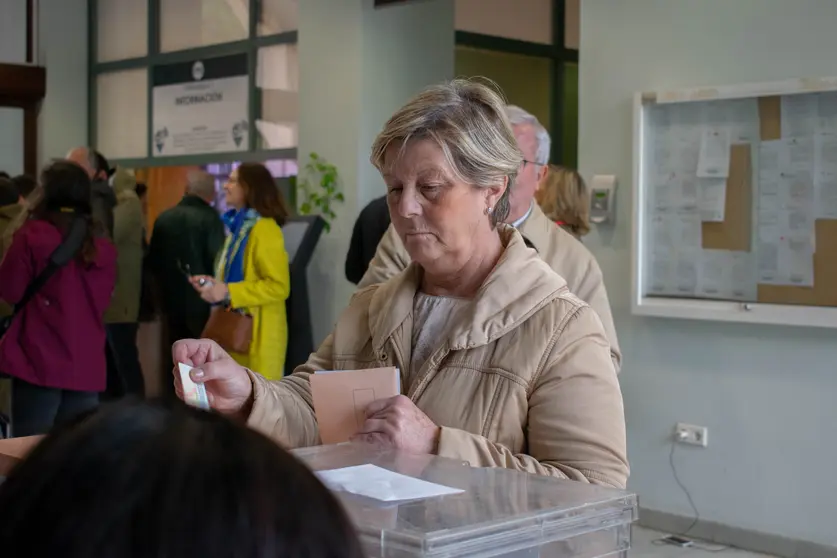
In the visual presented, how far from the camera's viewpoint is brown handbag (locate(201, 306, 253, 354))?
5.77 metres

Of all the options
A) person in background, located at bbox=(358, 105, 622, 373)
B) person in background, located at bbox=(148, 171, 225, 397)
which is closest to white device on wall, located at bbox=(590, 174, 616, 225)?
person in background, located at bbox=(358, 105, 622, 373)

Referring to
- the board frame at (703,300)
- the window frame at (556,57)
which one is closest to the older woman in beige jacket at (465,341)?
the board frame at (703,300)

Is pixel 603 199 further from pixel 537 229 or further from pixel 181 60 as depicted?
pixel 181 60

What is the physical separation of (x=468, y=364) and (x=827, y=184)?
3069 millimetres

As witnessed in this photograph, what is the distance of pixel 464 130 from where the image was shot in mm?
2031

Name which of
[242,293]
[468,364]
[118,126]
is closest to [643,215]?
[242,293]

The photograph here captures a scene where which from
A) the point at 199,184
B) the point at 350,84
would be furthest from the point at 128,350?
the point at 350,84

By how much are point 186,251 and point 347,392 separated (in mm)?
5230

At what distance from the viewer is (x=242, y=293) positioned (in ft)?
18.9

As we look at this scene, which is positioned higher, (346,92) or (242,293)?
(346,92)

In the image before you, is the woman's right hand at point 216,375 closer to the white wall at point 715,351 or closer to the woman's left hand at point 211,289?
the white wall at point 715,351

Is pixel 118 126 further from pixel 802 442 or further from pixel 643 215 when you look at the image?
pixel 802 442

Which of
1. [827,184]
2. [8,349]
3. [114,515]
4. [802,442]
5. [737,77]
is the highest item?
[737,77]

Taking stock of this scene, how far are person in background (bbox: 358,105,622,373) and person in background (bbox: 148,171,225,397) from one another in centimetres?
400
